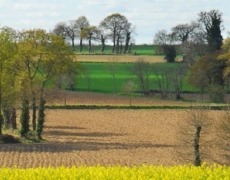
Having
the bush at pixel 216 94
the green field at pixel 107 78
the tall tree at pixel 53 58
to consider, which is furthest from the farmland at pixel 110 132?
the tall tree at pixel 53 58

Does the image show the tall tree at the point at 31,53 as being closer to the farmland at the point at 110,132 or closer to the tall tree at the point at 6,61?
the tall tree at the point at 6,61

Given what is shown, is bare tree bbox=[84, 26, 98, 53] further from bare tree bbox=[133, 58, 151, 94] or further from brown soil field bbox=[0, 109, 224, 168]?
brown soil field bbox=[0, 109, 224, 168]

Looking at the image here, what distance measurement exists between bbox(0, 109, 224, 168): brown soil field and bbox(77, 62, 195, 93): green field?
1072 inches

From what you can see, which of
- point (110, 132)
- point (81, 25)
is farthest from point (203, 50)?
point (110, 132)

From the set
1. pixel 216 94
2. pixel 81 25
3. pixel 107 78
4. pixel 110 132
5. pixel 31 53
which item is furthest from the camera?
pixel 81 25

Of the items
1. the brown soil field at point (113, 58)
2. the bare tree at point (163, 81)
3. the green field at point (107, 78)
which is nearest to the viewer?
the bare tree at point (163, 81)

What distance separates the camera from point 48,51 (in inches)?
2064

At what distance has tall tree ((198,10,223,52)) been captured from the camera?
112 metres

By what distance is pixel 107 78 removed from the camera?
382 feet

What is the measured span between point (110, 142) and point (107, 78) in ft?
226

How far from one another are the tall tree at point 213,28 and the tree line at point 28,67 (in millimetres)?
61974

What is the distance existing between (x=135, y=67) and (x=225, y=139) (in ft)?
261

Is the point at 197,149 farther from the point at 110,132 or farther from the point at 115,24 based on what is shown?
the point at 115,24

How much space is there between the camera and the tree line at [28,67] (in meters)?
48.5
